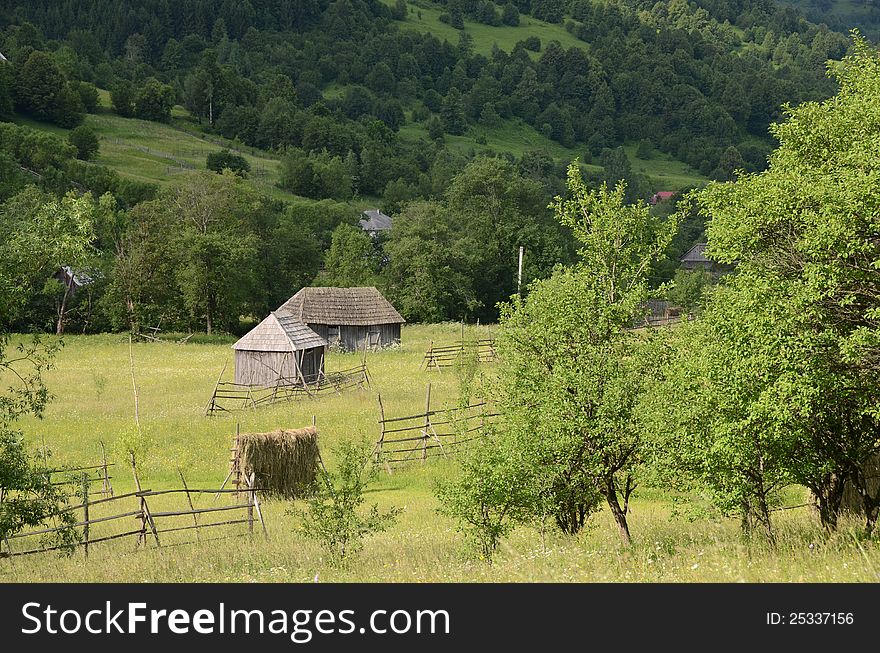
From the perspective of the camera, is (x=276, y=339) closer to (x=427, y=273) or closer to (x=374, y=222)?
(x=427, y=273)

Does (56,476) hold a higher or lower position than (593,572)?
lower

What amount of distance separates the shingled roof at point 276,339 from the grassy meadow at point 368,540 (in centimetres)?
325

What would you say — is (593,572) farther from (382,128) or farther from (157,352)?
(382,128)

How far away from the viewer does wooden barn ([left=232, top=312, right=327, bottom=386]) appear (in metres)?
40.4

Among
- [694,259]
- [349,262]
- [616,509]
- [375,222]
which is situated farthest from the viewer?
[375,222]

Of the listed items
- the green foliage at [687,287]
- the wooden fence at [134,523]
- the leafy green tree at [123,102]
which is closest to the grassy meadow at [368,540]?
the wooden fence at [134,523]

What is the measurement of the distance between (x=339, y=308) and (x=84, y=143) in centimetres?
6782

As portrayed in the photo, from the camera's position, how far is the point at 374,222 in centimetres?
10956

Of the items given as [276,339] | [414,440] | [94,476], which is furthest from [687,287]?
[94,476]
